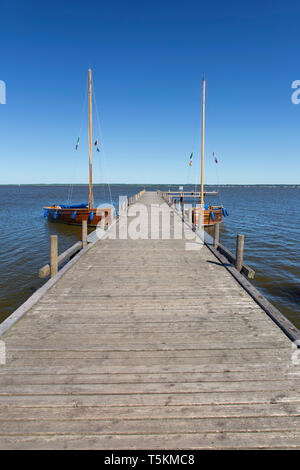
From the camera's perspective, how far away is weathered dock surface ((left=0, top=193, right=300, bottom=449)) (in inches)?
102

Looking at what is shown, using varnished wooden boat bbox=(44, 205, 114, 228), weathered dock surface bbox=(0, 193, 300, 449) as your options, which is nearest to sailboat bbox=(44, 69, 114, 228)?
varnished wooden boat bbox=(44, 205, 114, 228)

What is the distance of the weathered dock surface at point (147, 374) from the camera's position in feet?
8.52

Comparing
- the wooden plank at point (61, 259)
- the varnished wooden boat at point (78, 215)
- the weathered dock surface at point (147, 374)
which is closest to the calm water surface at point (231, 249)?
the varnished wooden boat at point (78, 215)

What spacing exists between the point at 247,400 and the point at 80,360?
2.08 meters

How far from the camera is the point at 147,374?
339 centimetres

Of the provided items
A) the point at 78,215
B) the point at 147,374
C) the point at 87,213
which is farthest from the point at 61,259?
the point at 78,215

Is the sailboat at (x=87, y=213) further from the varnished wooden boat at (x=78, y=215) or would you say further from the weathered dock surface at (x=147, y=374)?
the weathered dock surface at (x=147, y=374)

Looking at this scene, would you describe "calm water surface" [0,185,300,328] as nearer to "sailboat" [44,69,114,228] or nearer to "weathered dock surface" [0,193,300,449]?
"sailboat" [44,69,114,228]

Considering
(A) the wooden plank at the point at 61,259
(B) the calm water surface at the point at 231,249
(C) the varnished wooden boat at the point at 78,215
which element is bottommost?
(B) the calm water surface at the point at 231,249

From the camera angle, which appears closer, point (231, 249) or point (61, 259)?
point (61, 259)

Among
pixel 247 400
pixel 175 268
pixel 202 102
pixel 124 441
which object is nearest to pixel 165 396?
pixel 124 441

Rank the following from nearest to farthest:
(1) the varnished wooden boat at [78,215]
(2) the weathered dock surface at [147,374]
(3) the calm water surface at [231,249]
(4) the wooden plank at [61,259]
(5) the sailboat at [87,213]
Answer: (2) the weathered dock surface at [147,374] < (4) the wooden plank at [61,259] < (3) the calm water surface at [231,249] < (5) the sailboat at [87,213] < (1) the varnished wooden boat at [78,215]

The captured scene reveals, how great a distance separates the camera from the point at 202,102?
19.6 metres

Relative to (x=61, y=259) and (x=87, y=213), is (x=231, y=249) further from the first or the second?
(x=87, y=213)
